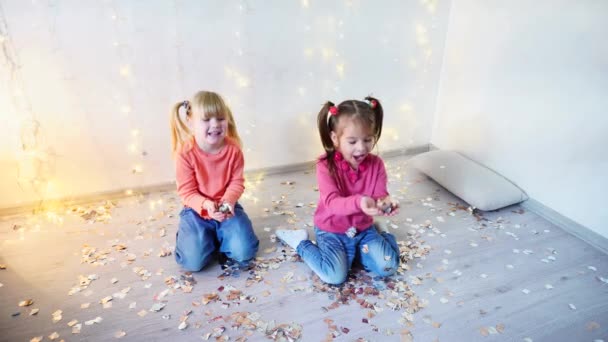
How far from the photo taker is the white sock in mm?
1906

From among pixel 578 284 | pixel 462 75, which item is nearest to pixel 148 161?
pixel 462 75

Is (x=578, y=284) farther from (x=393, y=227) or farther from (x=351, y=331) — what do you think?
(x=351, y=331)

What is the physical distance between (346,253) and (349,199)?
296 millimetres

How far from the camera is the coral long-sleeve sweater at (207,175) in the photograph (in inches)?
70.0

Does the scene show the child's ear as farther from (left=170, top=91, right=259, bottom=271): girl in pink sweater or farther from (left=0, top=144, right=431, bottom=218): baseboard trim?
(left=0, top=144, right=431, bottom=218): baseboard trim

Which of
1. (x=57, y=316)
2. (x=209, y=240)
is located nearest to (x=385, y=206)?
(x=209, y=240)

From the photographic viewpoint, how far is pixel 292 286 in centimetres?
171

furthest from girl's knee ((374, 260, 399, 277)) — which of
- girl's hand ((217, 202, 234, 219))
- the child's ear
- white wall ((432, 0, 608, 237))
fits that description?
white wall ((432, 0, 608, 237))

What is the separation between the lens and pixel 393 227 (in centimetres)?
211

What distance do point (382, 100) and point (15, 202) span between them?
2164 mm

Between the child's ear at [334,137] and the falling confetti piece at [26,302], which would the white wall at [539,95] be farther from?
the falling confetti piece at [26,302]

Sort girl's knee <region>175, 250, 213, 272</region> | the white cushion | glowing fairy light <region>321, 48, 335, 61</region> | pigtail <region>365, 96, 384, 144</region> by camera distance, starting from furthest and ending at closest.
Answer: glowing fairy light <region>321, 48, 335, 61</region>, the white cushion, girl's knee <region>175, 250, 213, 272</region>, pigtail <region>365, 96, 384, 144</region>

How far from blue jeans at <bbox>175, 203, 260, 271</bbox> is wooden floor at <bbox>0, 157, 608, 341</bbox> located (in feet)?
0.20

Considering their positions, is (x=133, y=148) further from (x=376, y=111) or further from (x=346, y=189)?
(x=376, y=111)
